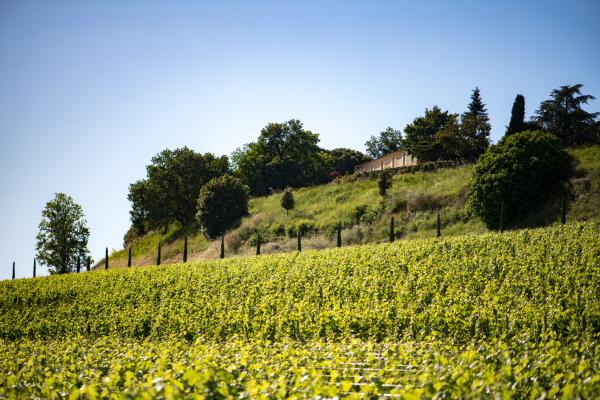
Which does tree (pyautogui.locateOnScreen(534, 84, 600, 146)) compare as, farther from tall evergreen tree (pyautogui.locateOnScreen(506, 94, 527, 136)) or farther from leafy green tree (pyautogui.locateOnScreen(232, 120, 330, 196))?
leafy green tree (pyautogui.locateOnScreen(232, 120, 330, 196))

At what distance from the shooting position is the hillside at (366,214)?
102 ft

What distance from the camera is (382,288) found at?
59.3ft

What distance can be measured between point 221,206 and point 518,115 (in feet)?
106

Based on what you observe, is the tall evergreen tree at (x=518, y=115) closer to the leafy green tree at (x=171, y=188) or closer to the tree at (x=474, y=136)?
the tree at (x=474, y=136)

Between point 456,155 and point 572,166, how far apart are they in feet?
67.6

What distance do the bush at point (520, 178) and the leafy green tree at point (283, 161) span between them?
39.0 metres

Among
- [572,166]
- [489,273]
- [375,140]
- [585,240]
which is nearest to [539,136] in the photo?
[572,166]

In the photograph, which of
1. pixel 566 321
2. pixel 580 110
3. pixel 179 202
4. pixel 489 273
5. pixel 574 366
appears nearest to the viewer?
pixel 574 366

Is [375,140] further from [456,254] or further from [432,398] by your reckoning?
[432,398]

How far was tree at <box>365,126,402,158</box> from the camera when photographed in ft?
361

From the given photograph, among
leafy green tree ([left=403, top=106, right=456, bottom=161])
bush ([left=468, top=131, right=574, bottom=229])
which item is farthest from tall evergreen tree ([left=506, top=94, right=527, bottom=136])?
bush ([left=468, top=131, right=574, bottom=229])

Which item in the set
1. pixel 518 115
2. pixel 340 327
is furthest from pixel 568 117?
pixel 340 327

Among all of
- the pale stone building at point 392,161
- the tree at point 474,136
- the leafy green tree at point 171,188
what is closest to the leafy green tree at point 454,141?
the tree at point 474,136

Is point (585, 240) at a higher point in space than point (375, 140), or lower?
lower
